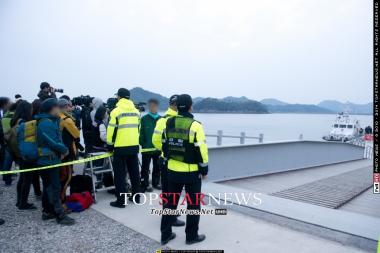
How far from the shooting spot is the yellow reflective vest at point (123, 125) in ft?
17.3

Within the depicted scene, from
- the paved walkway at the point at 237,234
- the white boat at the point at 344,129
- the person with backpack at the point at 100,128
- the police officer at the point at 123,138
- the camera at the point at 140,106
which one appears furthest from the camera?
the white boat at the point at 344,129

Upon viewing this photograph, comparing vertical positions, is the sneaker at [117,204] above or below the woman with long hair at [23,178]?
below

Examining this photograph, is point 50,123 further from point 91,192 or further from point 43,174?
point 91,192

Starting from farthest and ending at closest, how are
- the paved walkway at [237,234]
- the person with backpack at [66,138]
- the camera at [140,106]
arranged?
the camera at [140,106] → the person with backpack at [66,138] → the paved walkway at [237,234]

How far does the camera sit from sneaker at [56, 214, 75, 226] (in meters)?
4.77

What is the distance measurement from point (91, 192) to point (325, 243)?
396 centimetres

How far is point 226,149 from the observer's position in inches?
339

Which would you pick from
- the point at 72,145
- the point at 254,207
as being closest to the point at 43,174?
the point at 72,145

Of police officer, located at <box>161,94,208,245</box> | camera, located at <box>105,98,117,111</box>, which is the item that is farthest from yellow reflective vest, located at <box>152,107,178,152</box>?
camera, located at <box>105,98,117,111</box>

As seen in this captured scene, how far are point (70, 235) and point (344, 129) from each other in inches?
1768

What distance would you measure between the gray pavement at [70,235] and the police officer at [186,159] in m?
0.48

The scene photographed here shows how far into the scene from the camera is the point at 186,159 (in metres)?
3.97

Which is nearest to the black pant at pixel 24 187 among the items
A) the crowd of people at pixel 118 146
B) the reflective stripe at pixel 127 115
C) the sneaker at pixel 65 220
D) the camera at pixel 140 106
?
the crowd of people at pixel 118 146

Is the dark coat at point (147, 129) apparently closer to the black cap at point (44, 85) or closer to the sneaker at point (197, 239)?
the black cap at point (44, 85)
